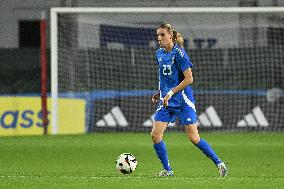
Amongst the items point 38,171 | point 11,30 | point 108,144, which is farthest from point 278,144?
point 11,30

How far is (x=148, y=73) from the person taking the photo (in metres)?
22.6

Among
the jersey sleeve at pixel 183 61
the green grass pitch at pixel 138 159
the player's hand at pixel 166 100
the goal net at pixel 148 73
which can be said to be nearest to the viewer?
the green grass pitch at pixel 138 159

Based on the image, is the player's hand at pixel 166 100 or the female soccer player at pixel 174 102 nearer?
the player's hand at pixel 166 100

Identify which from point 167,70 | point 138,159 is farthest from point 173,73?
point 138,159

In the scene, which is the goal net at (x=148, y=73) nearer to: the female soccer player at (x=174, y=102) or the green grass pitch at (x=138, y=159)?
the green grass pitch at (x=138, y=159)

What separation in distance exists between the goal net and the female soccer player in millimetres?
9150

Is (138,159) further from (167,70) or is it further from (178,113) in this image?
(167,70)

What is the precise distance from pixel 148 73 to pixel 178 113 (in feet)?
34.6

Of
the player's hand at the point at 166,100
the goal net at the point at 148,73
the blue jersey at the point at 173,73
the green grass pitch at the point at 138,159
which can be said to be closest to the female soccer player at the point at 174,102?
the blue jersey at the point at 173,73

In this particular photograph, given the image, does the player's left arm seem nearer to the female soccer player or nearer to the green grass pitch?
the female soccer player

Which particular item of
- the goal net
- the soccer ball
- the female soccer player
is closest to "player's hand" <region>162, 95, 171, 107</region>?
the female soccer player

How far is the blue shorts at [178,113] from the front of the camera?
39.5 ft

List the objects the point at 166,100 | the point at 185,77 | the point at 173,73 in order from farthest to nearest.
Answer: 1. the point at 173,73
2. the point at 185,77
3. the point at 166,100

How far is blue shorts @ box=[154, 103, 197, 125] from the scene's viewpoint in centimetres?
1205
